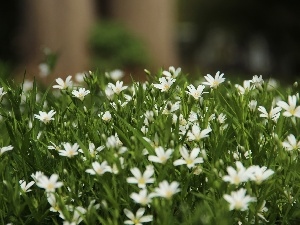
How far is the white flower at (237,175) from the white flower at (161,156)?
0.81 feet

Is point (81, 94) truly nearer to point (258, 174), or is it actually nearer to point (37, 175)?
point (37, 175)

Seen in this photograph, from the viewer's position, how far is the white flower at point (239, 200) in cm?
278

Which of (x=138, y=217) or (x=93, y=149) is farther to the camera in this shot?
(x=93, y=149)

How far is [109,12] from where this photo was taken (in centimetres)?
1655

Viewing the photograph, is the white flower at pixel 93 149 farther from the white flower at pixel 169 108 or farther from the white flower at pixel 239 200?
the white flower at pixel 239 200

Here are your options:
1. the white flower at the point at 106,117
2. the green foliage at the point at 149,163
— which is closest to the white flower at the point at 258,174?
the green foliage at the point at 149,163

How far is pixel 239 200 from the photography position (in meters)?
2.80

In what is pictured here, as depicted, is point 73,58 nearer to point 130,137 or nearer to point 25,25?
point 25,25

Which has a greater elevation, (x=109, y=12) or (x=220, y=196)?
(x=220, y=196)

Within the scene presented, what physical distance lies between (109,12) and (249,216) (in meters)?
13.9

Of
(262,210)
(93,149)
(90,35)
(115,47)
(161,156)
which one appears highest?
(161,156)

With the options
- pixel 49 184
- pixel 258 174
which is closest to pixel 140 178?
pixel 49 184

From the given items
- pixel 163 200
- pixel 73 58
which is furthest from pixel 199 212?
pixel 73 58

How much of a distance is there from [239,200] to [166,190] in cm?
28
